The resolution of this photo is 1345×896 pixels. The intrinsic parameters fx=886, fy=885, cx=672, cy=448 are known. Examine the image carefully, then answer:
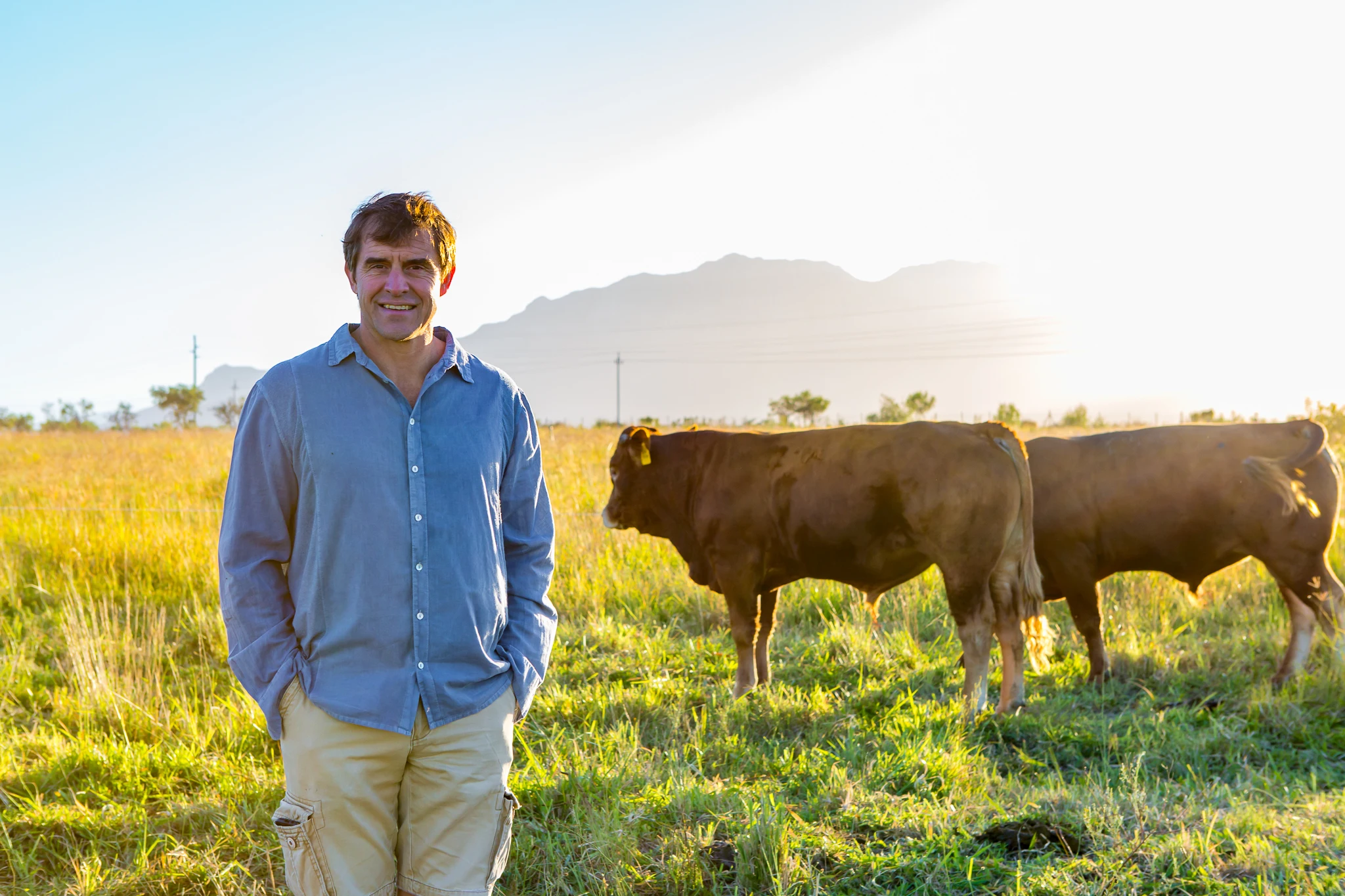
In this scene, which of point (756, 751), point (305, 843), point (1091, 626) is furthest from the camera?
point (1091, 626)

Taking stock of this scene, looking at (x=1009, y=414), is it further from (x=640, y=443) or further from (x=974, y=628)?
(x=974, y=628)

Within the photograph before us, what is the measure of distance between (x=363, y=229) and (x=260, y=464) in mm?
716

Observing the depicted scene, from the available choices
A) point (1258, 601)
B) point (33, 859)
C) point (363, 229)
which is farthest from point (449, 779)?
point (1258, 601)

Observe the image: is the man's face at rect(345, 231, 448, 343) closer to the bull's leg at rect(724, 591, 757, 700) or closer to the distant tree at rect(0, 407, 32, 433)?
the bull's leg at rect(724, 591, 757, 700)

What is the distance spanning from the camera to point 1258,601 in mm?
7434

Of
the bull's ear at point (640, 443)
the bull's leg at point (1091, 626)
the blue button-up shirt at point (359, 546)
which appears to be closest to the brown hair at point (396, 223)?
the blue button-up shirt at point (359, 546)

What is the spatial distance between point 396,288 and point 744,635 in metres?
3.93

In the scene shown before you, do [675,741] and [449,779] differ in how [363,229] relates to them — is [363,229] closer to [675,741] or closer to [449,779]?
[449,779]

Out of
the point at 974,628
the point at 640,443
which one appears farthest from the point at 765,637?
the point at 640,443

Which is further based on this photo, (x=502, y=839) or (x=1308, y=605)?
(x=1308, y=605)

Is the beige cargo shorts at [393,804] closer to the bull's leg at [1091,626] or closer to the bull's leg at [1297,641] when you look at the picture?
the bull's leg at [1091,626]

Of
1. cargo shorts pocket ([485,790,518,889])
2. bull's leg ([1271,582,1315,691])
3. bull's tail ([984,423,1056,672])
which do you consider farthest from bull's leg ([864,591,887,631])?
cargo shorts pocket ([485,790,518,889])

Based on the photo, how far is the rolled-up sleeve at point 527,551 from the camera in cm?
264

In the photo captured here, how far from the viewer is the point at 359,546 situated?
2.35 metres
